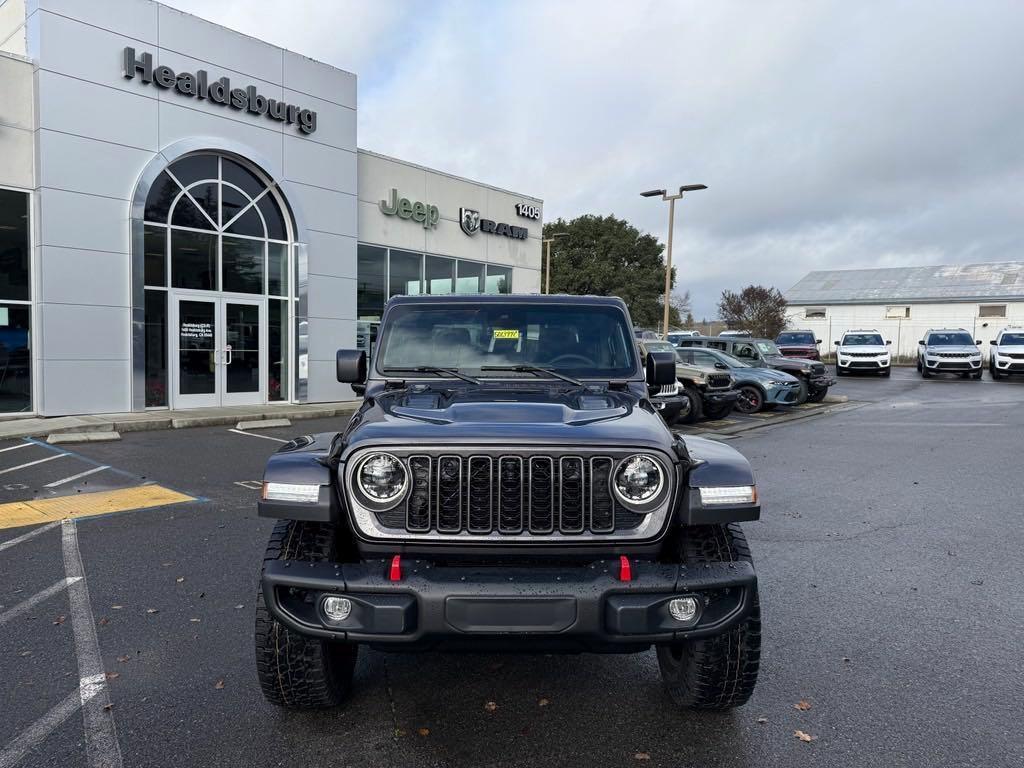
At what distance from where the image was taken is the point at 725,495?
2.80m

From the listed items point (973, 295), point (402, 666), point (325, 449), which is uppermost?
point (973, 295)

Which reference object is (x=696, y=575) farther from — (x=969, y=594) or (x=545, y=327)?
(x=969, y=594)

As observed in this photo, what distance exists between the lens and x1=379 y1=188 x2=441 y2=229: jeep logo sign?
739 inches

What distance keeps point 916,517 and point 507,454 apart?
18.1 ft

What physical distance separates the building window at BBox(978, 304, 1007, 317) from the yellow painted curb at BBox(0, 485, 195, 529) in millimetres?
52747

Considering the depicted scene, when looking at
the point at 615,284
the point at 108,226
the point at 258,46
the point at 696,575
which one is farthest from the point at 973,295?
the point at 696,575

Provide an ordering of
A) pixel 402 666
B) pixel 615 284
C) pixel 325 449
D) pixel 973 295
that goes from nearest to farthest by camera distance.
Answer: pixel 325 449
pixel 402 666
pixel 973 295
pixel 615 284

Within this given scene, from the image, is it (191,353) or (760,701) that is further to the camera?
(191,353)

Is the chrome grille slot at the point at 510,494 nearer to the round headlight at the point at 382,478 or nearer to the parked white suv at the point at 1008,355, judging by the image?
the round headlight at the point at 382,478

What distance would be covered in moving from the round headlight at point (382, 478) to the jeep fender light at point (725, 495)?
116cm

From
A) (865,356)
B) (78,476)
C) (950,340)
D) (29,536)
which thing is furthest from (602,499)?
(950,340)

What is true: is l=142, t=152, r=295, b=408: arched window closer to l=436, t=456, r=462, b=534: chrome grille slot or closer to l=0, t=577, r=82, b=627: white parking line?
l=0, t=577, r=82, b=627: white parking line

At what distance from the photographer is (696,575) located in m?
2.62

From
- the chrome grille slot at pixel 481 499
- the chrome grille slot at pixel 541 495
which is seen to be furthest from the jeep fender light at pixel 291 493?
the chrome grille slot at pixel 541 495
